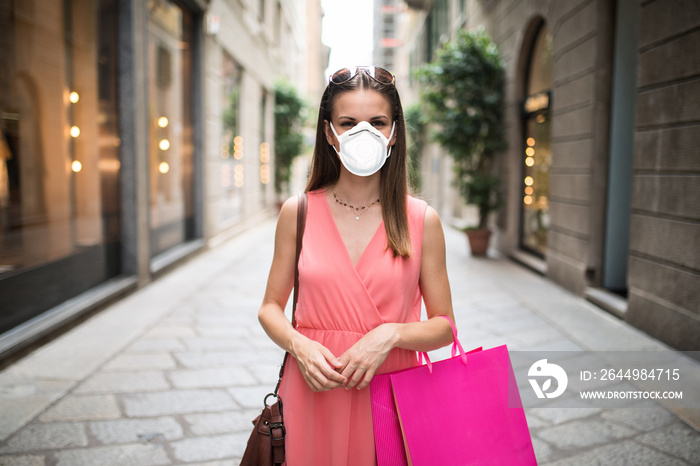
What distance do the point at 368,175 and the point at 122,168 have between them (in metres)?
5.74

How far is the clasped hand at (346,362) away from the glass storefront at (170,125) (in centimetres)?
672

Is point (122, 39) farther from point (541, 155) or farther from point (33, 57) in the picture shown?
point (541, 155)

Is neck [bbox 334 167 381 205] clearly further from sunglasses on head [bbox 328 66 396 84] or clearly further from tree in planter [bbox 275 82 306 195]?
tree in planter [bbox 275 82 306 195]

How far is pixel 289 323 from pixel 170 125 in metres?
7.73

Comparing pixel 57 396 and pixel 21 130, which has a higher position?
pixel 21 130

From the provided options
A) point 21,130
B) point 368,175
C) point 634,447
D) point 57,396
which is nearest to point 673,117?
point 634,447

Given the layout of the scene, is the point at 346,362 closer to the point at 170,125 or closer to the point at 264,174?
the point at 170,125

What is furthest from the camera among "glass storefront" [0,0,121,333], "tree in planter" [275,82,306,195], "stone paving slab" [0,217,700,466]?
"tree in planter" [275,82,306,195]

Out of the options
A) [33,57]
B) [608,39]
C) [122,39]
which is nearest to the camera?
[33,57]

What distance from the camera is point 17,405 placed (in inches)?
132

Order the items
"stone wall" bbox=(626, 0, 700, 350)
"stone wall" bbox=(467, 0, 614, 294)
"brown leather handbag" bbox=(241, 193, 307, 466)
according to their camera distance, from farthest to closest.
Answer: "stone wall" bbox=(467, 0, 614, 294) < "stone wall" bbox=(626, 0, 700, 350) < "brown leather handbag" bbox=(241, 193, 307, 466)

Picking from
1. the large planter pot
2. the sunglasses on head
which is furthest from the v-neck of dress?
the large planter pot

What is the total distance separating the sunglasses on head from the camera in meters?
1.63

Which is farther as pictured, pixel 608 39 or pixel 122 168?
pixel 122 168
